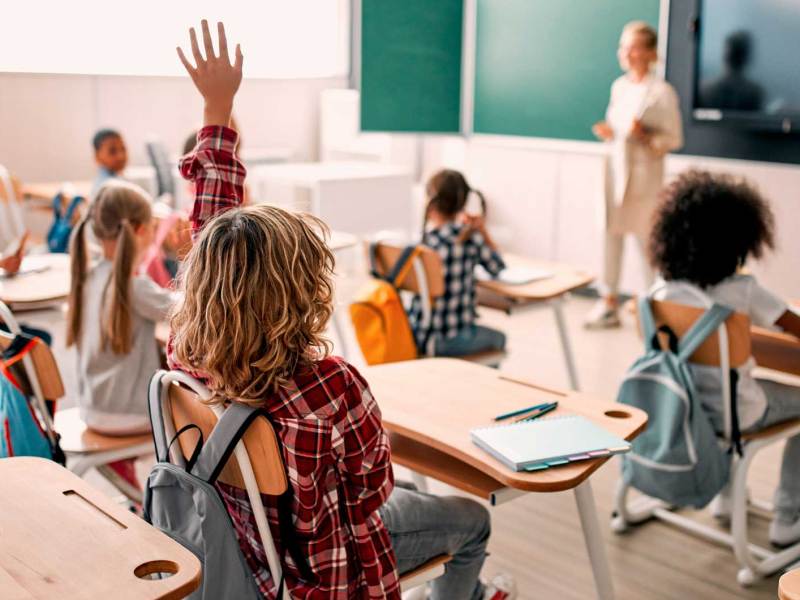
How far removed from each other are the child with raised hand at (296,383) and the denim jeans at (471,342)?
166cm

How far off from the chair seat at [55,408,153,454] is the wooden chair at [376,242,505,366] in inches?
40.7

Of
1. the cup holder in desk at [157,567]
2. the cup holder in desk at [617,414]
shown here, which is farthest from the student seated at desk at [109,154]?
the cup holder in desk at [157,567]

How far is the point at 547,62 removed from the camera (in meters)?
6.14

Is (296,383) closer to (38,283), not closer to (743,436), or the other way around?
(743,436)

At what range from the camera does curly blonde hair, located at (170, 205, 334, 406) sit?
147cm

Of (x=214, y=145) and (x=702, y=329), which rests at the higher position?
(x=214, y=145)

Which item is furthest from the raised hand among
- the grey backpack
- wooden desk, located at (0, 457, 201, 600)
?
wooden desk, located at (0, 457, 201, 600)

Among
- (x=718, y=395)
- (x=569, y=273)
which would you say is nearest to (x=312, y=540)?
(x=718, y=395)

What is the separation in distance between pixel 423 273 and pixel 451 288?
0.22 m

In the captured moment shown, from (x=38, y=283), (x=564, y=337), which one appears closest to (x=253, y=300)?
(x=38, y=283)

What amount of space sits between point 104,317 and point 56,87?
501cm

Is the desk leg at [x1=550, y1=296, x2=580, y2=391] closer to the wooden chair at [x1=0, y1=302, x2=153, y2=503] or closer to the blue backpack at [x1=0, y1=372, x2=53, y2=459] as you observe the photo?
the wooden chair at [x1=0, y1=302, x2=153, y2=503]

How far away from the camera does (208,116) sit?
75.1 inches

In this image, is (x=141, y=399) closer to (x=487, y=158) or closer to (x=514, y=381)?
(x=514, y=381)
